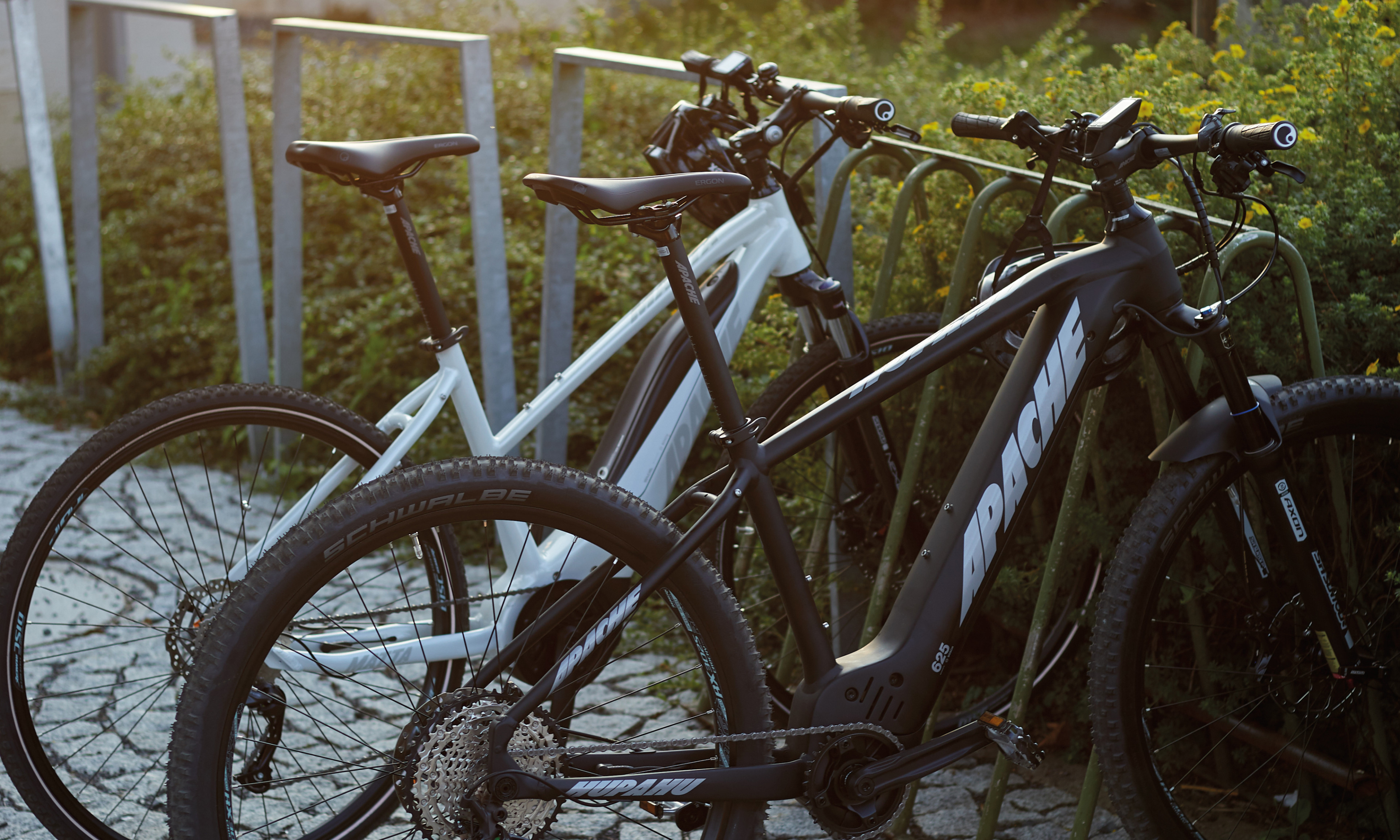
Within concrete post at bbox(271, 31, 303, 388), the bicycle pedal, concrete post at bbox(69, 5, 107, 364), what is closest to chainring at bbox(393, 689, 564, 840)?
the bicycle pedal

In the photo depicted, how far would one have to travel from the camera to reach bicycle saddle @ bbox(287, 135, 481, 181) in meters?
2.37

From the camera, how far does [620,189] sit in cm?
193

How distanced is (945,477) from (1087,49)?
2173 mm

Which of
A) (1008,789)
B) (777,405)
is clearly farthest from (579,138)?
(1008,789)

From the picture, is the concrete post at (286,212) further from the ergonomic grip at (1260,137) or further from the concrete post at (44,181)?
the ergonomic grip at (1260,137)

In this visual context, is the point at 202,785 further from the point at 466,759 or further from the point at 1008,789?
the point at 1008,789

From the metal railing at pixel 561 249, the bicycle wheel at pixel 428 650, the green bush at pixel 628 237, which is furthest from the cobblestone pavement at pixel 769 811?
the metal railing at pixel 561 249

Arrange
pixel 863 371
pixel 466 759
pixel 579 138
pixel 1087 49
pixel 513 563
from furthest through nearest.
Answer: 1. pixel 1087 49
2. pixel 579 138
3. pixel 863 371
4. pixel 513 563
5. pixel 466 759

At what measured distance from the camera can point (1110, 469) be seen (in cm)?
293

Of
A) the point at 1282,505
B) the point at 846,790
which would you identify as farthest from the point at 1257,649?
the point at 846,790

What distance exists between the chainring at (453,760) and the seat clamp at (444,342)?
0.87 metres

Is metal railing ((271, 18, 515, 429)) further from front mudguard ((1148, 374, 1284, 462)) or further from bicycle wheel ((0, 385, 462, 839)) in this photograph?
front mudguard ((1148, 374, 1284, 462))

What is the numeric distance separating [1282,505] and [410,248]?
1.70m

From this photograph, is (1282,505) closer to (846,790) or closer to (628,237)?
(846,790)
